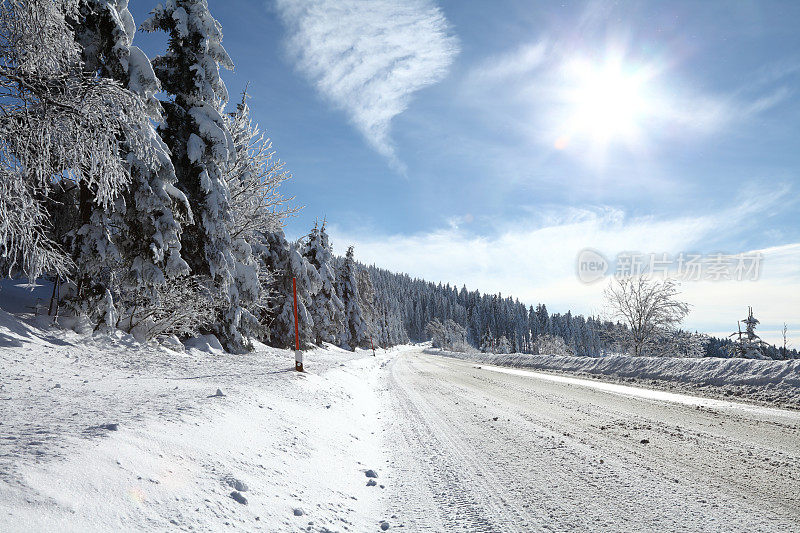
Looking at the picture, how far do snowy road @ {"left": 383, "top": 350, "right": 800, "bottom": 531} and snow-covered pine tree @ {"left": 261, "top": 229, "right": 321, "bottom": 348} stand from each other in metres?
17.3

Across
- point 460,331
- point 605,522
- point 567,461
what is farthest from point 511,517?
point 460,331

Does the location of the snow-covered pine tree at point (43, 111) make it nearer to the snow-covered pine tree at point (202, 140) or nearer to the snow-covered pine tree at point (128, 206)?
the snow-covered pine tree at point (128, 206)

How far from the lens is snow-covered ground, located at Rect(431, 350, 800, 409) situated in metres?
9.16

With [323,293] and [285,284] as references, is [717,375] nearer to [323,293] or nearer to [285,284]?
[285,284]

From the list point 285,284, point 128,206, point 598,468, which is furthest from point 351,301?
point 598,468

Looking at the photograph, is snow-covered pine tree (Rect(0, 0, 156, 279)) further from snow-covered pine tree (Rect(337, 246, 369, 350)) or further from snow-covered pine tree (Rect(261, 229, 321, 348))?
snow-covered pine tree (Rect(337, 246, 369, 350))

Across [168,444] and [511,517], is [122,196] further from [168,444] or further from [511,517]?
[511,517]

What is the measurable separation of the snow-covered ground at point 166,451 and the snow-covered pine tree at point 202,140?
229 inches

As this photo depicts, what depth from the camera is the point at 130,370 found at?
25.9 ft

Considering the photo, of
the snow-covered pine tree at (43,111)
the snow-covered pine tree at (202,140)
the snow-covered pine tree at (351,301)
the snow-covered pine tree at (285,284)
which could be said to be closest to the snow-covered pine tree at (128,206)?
the snow-covered pine tree at (202,140)

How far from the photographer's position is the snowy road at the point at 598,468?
3.37m

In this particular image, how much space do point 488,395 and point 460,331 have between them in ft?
364

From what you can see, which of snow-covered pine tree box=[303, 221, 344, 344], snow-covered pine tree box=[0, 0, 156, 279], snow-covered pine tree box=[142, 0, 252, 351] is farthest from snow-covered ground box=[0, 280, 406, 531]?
snow-covered pine tree box=[303, 221, 344, 344]

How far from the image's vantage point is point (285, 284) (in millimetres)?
25234
